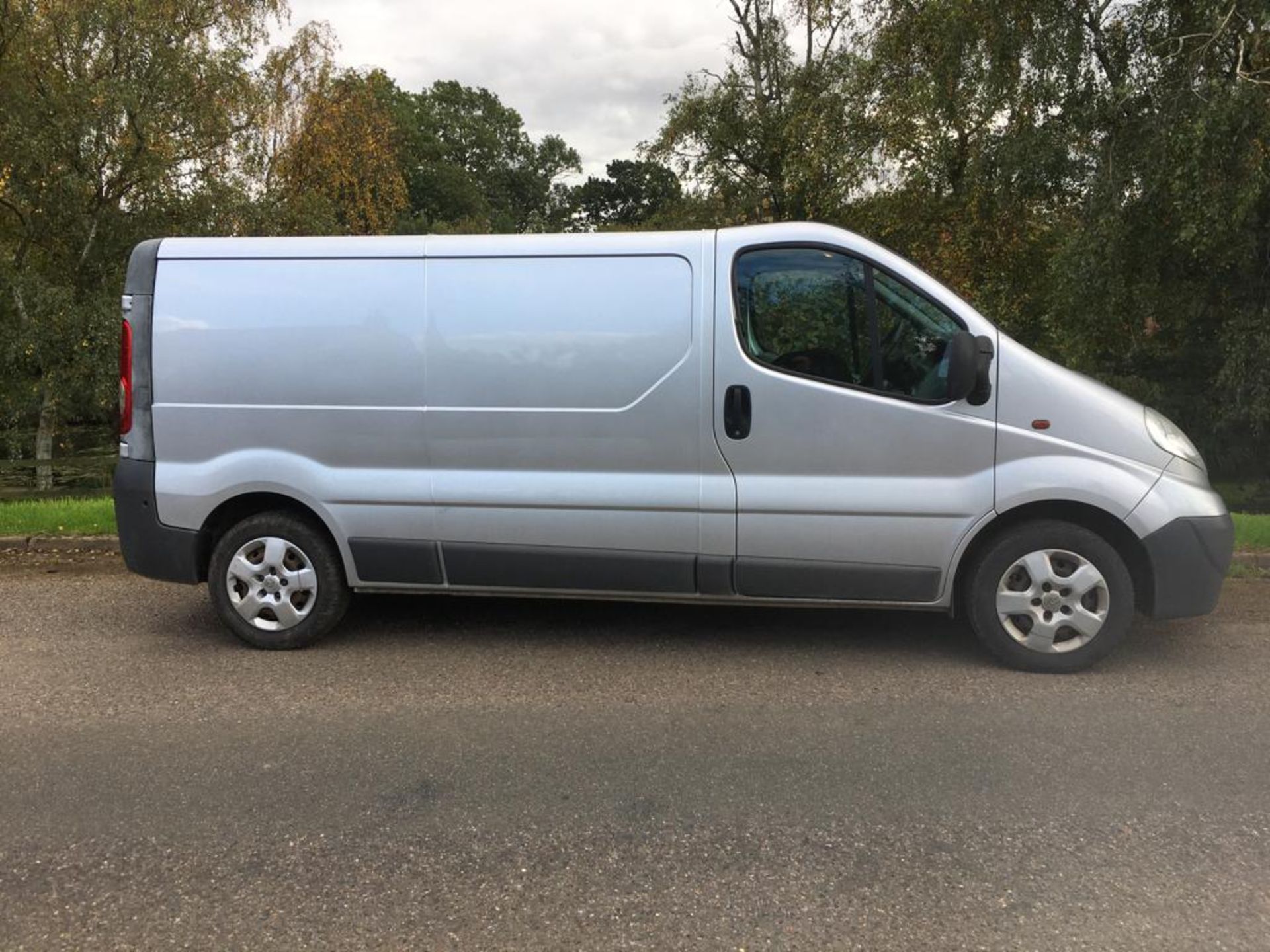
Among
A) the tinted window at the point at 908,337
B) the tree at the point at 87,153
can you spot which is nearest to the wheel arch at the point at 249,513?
the tinted window at the point at 908,337

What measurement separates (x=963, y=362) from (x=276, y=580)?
354 cm

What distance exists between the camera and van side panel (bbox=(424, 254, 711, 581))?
454 centimetres

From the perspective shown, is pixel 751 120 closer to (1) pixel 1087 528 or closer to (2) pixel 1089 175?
(2) pixel 1089 175

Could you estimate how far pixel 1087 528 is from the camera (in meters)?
4.49

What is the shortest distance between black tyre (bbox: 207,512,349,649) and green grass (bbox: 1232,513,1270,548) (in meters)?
5.82

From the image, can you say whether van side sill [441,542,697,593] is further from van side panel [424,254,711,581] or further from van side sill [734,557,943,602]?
van side sill [734,557,943,602]

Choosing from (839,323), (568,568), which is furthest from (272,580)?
(839,323)

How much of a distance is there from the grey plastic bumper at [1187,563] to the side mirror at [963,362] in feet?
3.65

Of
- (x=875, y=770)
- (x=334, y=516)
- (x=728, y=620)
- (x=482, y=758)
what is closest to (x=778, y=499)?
(x=728, y=620)

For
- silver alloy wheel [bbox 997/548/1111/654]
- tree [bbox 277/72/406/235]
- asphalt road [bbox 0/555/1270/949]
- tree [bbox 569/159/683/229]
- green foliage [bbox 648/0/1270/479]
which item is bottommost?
asphalt road [bbox 0/555/1270/949]

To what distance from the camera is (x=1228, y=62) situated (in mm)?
10062

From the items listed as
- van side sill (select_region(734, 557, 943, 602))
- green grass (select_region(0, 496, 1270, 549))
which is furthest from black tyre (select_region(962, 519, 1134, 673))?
green grass (select_region(0, 496, 1270, 549))

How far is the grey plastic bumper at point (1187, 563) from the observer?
4.37m

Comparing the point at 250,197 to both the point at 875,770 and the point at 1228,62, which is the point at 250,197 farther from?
the point at 875,770
